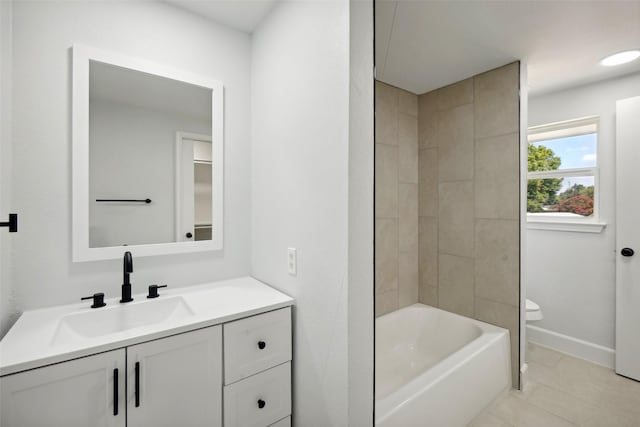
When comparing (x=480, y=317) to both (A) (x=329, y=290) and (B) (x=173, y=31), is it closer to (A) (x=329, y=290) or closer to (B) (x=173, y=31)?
(A) (x=329, y=290)

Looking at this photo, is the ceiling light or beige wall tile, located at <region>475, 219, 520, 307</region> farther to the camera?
beige wall tile, located at <region>475, 219, 520, 307</region>

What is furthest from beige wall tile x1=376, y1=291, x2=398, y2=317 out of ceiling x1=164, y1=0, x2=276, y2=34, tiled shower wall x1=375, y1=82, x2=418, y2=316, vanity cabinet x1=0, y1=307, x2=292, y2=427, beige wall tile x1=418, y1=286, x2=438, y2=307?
ceiling x1=164, y1=0, x2=276, y2=34

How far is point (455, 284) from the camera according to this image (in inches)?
97.4

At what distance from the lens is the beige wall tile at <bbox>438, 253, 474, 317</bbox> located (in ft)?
7.83

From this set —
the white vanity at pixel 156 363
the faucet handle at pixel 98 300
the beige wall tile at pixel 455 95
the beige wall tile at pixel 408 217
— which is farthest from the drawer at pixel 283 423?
the beige wall tile at pixel 455 95

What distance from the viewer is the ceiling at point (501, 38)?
5.05 ft

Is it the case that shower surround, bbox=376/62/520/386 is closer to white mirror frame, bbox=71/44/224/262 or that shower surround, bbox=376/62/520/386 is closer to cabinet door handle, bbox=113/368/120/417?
white mirror frame, bbox=71/44/224/262

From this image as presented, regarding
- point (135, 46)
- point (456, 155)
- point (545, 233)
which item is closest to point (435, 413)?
point (456, 155)

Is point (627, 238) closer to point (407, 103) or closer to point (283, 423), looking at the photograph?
point (407, 103)

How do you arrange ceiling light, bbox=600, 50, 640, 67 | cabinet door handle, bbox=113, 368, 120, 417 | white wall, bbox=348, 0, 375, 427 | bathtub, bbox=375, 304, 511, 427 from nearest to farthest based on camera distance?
cabinet door handle, bbox=113, 368, 120, 417 → white wall, bbox=348, 0, 375, 427 → bathtub, bbox=375, 304, 511, 427 → ceiling light, bbox=600, 50, 640, 67

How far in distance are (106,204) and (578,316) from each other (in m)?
3.64

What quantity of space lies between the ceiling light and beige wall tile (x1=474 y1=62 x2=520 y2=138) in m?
0.63

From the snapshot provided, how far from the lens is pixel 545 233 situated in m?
2.78

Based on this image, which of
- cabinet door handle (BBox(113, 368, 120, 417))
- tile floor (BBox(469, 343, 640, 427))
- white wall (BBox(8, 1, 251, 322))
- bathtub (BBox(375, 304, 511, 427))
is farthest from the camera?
tile floor (BBox(469, 343, 640, 427))
